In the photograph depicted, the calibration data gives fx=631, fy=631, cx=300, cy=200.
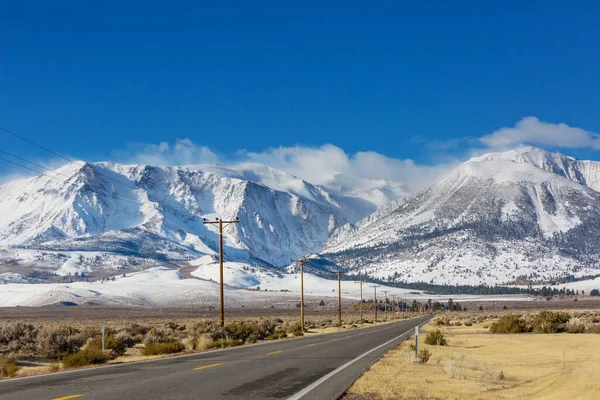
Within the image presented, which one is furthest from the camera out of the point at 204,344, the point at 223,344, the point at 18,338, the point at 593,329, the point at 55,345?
the point at 593,329

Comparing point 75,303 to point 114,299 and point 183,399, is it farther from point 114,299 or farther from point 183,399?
point 183,399

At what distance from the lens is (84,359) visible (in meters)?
21.0

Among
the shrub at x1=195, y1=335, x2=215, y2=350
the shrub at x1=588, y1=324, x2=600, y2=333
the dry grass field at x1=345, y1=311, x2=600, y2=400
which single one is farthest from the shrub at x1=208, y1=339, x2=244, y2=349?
the shrub at x1=588, y1=324, x2=600, y2=333

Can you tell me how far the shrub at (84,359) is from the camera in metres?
20.5

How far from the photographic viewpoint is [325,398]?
12734mm

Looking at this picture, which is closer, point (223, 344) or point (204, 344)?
point (204, 344)

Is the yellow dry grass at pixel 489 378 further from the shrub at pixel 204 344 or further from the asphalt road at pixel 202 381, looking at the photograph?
the shrub at pixel 204 344

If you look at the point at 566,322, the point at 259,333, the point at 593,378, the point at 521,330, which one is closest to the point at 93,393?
the point at 593,378

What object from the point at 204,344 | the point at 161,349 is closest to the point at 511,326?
the point at 204,344

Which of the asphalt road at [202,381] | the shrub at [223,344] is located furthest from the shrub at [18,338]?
the asphalt road at [202,381]

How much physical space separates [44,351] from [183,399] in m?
17.1

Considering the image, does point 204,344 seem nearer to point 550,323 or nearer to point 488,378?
point 488,378

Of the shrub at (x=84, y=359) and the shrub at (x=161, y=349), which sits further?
the shrub at (x=161, y=349)

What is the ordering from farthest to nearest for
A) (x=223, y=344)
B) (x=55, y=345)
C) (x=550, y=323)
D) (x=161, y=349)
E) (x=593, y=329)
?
(x=550, y=323) < (x=593, y=329) < (x=223, y=344) < (x=161, y=349) < (x=55, y=345)
